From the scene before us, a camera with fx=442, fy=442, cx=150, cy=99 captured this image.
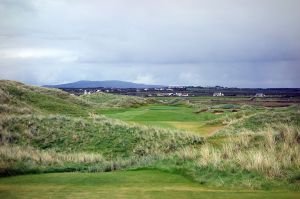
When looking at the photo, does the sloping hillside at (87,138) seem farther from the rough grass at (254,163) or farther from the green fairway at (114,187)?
the green fairway at (114,187)

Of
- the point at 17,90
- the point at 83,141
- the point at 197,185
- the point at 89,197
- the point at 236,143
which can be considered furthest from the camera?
the point at 17,90

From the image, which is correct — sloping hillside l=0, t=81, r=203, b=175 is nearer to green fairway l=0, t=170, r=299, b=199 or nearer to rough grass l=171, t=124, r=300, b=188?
rough grass l=171, t=124, r=300, b=188

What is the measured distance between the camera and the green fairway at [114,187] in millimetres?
11484

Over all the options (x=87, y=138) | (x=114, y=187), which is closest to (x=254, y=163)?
(x=114, y=187)

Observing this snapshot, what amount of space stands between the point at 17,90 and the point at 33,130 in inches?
1016

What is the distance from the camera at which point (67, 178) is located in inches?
547

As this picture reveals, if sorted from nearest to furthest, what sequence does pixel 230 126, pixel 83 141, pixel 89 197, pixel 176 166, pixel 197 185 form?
pixel 89 197
pixel 197 185
pixel 176 166
pixel 83 141
pixel 230 126

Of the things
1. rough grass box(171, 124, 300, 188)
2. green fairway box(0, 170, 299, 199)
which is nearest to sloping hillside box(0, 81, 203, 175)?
rough grass box(171, 124, 300, 188)

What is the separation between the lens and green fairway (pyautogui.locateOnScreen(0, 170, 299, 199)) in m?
11.5

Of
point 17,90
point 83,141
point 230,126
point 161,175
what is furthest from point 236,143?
point 17,90

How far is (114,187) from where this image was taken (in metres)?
12.6

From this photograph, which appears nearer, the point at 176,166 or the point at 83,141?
the point at 176,166

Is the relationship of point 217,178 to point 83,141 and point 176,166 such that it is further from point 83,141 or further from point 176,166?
point 83,141

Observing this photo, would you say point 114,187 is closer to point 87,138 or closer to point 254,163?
point 254,163
